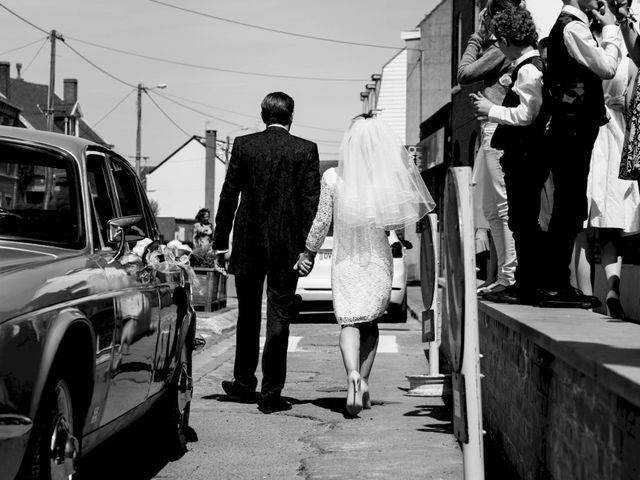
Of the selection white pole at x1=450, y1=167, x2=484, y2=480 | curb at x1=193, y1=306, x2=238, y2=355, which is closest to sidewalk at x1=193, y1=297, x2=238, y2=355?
curb at x1=193, y1=306, x2=238, y2=355

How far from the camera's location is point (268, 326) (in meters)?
8.10

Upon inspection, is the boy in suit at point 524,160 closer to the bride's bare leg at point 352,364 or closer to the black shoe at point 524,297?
the black shoe at point 524,297

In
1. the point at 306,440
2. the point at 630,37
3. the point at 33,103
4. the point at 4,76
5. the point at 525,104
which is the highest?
the point at 4,76

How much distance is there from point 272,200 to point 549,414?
399 cm

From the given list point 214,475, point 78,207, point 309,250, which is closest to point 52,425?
point 78,207

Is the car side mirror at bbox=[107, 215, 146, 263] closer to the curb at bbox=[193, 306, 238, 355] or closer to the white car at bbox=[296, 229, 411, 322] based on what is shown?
the curb at bbox=[193, 306, 238, 355]

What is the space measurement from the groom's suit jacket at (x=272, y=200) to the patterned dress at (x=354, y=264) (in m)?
0.17

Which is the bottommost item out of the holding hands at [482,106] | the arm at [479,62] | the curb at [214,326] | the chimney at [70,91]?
the curb at [214,326]

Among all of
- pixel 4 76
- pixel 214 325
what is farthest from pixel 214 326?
pixel 4 76

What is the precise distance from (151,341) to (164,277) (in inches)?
24.8

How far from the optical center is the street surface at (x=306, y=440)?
5.82 meters

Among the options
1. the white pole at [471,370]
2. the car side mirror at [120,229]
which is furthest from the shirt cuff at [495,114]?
the white pole at [471,370]

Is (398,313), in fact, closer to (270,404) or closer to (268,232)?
(268,232)

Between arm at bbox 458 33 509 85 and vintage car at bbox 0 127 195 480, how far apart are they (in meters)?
2.62
